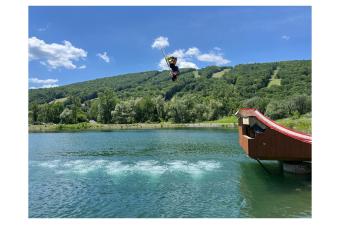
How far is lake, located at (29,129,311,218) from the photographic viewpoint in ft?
64.3

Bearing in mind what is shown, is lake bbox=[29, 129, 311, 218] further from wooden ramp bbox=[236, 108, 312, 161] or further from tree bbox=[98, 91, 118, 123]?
tree bbox=[98, 91, 118, 123]

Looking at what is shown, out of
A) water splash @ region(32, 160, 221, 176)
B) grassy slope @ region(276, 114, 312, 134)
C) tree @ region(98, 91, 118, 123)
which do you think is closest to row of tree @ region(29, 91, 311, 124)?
tree @ region(98, 91, 118, 123)

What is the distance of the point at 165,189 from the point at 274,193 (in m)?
7.52

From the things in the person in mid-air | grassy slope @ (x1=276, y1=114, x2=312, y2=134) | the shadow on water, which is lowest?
the shadow on water

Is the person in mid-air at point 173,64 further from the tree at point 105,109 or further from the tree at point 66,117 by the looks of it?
the tree at point 66,117

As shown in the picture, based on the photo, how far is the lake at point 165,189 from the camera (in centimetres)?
1961

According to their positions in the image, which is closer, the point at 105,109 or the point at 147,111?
the point at 105,109

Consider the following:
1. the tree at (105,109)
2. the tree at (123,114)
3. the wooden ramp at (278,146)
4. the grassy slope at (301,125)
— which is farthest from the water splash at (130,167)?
the tree at (105,109)

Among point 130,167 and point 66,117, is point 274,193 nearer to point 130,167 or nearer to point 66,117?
point 130,167

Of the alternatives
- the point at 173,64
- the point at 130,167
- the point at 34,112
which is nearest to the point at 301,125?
the point at 130,167

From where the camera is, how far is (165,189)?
80.6ft

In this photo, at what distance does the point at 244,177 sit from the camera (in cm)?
2862

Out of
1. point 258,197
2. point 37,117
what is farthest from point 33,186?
point 37,117
